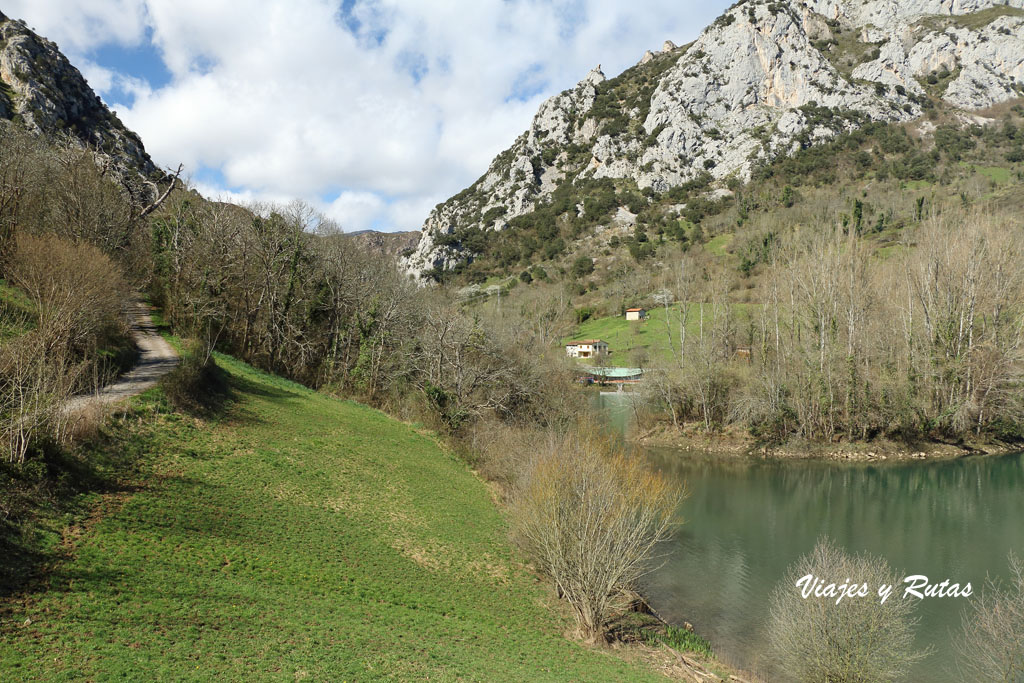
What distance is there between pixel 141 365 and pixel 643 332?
62.2 meters

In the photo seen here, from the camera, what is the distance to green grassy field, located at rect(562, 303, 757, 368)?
6144cm

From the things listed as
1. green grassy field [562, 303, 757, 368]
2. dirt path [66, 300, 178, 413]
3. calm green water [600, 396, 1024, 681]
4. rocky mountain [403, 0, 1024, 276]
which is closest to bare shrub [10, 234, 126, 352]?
dirt path [66, 300, 178, 413]

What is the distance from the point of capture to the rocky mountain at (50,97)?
2335 inches

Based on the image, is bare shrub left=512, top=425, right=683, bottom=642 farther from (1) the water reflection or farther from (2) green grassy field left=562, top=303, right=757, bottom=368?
(2) green grassy field left=562, top=303, right=757, bottom=368

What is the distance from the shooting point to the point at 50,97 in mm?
63781

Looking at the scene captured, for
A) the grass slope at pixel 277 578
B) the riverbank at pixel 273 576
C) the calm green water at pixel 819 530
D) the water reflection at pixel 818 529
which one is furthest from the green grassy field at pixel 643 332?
the grass slope at pixel 277 578

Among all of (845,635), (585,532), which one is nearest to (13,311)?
(585,532)

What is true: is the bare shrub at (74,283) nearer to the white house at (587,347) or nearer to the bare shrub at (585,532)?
the bare shrub at (585,532)

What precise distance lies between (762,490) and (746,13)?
154 m

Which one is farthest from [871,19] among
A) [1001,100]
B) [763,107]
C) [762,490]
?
[762,490]

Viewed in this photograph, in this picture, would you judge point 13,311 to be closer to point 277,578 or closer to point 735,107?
point 277,578

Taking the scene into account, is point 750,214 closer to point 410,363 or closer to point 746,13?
point 746,13

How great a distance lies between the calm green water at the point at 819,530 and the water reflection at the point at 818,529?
6cm

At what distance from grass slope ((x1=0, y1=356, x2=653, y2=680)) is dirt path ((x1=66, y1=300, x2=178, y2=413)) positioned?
3.25 ft
